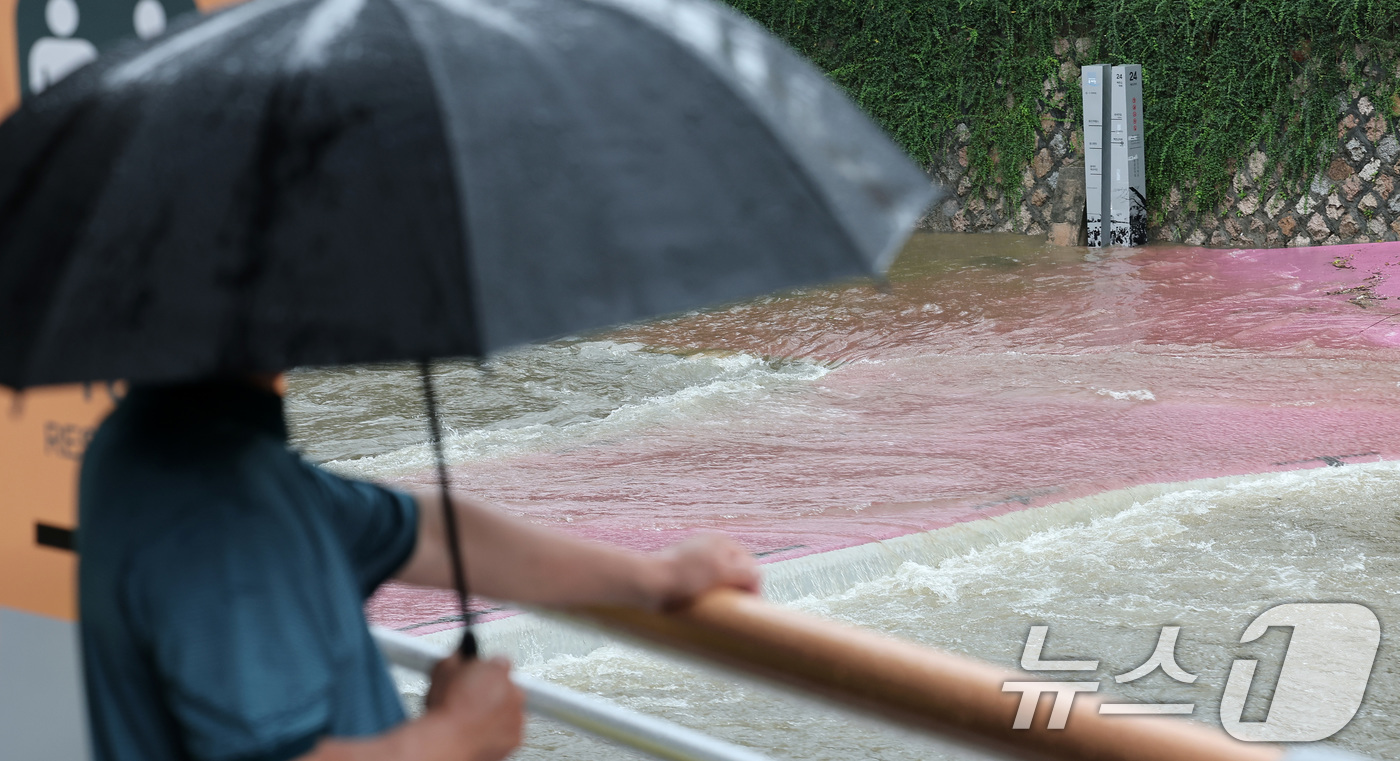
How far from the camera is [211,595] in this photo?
818mm

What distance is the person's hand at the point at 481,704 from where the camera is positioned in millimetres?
1012

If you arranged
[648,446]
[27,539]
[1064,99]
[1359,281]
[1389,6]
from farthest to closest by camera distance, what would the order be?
[1064,99] < [1389,6] < [1359,281] < [648,446] < [27,539]

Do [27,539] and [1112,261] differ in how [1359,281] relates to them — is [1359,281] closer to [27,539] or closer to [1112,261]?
[1112,261]

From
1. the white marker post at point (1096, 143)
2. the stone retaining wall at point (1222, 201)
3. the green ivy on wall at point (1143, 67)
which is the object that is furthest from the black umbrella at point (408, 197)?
the white marker post at point (1096, 143)

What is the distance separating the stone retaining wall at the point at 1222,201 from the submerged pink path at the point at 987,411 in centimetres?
46

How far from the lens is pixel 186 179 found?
906 millimetres

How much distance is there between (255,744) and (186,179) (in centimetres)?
37

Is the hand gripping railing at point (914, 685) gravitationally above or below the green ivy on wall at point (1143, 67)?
below

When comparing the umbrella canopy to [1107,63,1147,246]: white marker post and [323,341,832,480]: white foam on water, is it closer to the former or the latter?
[323,341,832,480]: white foam on water

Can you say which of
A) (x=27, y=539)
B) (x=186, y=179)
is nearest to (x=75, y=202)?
(x=186, y=179)

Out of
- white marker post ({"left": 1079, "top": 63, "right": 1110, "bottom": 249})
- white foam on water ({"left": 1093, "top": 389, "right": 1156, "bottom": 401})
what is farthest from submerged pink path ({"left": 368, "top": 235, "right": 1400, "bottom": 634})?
white marker post ({"left": 1079, "top": 63, "right": 1110, "bottom": 249})

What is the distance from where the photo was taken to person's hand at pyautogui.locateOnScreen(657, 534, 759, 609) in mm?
1100

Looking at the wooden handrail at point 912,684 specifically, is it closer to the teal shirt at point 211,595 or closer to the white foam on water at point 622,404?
the teal shirt at point 211,595

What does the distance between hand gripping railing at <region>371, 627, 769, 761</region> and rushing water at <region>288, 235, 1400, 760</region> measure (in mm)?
2581
